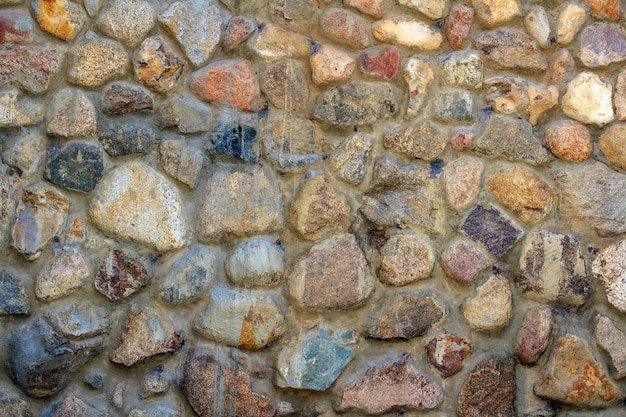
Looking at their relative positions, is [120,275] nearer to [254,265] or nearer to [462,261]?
[254,265]

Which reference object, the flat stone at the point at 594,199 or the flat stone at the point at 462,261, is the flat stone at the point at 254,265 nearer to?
the flat stone at the point at 462,261

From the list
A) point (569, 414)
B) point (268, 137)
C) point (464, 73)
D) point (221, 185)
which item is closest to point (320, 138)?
point (268, 137)

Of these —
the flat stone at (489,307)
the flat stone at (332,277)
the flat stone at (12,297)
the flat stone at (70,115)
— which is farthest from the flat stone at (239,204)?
the flat stone at (489,307)

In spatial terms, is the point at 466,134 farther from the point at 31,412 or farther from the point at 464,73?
the point at 31,412

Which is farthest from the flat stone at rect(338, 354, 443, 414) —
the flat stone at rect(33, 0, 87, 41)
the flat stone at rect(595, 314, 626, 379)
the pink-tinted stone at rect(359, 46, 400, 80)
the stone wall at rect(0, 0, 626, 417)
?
the flat stone at rect(33, 0, 87, 41)

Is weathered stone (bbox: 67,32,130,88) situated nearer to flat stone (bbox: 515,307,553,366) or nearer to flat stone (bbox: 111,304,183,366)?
flat stone (bbox: 111,304,183,366)

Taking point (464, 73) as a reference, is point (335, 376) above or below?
below

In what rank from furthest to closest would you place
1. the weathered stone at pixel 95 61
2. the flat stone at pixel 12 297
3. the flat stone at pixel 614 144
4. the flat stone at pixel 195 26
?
the flat stone at pixel 614 144, the flat stone at pixel 195 26, the weathered stone at pixel 95 61, the flat stone at pixel 12 297
